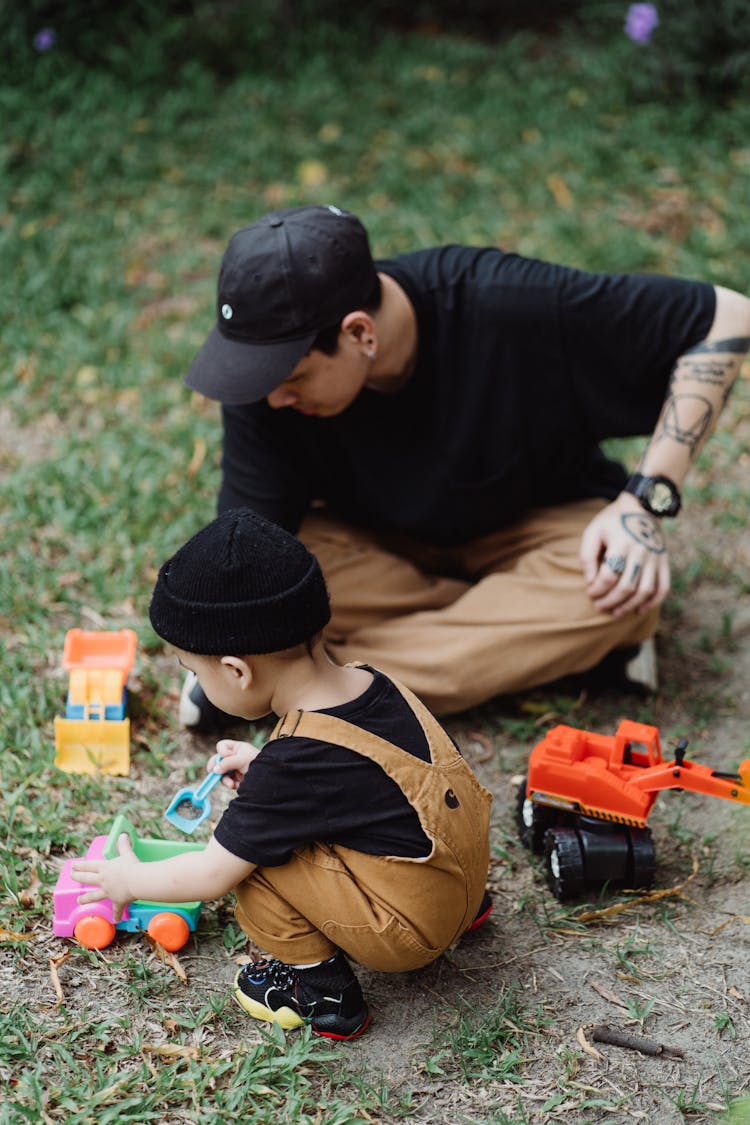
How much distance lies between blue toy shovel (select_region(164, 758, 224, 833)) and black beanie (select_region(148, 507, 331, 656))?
43 cm

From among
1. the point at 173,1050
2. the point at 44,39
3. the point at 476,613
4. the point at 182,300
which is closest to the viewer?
the point at 173,1050

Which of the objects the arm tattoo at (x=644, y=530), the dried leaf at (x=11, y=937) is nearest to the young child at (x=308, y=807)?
the dried leaf at (x=11, y=937)

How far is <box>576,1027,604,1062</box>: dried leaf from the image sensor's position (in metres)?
2.46

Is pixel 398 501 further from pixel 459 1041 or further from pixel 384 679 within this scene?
Result: pixel 459 1041

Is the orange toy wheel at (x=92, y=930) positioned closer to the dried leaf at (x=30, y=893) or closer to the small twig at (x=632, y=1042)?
the dried leaf at (x=30, y=893)

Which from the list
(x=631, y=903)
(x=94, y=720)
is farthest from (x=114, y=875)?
(x=631, y=903)

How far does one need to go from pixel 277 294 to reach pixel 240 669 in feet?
3.24

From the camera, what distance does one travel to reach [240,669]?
2.35 m

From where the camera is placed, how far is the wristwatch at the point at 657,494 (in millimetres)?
3312

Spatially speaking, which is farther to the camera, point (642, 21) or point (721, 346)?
point (642, 21)

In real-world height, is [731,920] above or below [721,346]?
below

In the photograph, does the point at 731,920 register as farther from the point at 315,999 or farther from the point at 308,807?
the point at 308,807

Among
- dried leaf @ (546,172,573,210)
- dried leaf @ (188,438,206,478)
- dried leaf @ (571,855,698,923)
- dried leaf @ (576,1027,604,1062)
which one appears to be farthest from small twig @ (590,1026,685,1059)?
dried leaf @ (546,172,573,210)

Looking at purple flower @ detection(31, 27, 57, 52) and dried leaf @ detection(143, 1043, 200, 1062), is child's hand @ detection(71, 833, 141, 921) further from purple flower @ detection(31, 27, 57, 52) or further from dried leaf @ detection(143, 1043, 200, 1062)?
purple flower @ detection(31, 27, 57, 52)
